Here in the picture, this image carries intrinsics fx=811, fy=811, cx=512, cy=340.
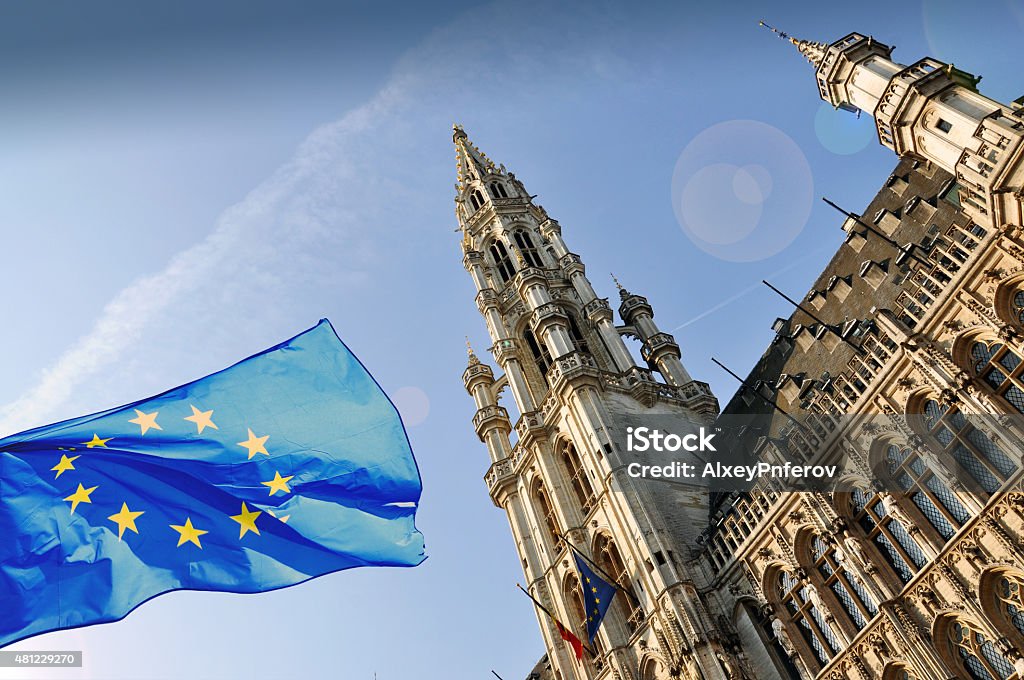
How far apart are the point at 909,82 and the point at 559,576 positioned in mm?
23608

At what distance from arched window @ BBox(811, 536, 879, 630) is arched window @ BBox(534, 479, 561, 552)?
45.3 ft

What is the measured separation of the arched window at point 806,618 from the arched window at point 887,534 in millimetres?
2799

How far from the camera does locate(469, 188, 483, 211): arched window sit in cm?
6097

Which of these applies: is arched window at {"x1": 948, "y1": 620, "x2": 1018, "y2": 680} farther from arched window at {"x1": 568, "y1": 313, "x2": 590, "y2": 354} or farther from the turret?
arched window at {"x1": 568, "y1": 313, "x2": 590, "y2": 354}

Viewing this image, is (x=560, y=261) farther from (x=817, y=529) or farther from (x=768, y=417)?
(x=817, y=529)

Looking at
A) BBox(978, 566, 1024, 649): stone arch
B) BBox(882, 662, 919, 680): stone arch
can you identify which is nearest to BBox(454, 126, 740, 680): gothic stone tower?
BBox(882, 662, 919, 680): stone arch

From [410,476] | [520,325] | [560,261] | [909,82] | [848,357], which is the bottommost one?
[410,476]

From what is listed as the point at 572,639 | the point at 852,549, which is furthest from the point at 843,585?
the point at 572,639

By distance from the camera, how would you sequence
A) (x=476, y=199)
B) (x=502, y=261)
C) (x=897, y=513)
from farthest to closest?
(x=476, y=199) < (x=502, y=261) < (x=897, y=513)

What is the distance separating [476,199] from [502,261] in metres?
8.93

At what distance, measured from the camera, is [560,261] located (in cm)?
5228

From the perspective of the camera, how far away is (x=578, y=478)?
3744 cm

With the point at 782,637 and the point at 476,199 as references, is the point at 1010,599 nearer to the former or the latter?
the point at 782,637

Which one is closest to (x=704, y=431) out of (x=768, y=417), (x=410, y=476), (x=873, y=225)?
(x=768, y=417)
